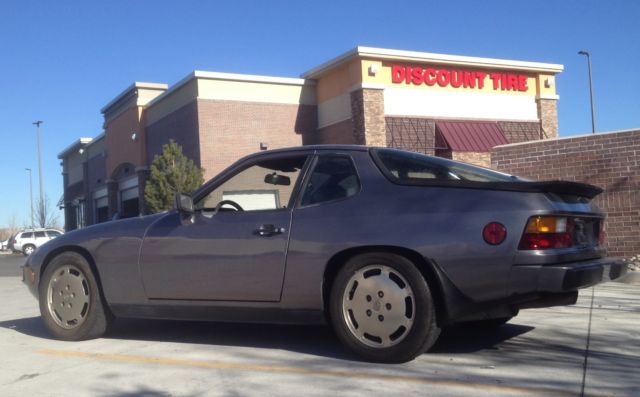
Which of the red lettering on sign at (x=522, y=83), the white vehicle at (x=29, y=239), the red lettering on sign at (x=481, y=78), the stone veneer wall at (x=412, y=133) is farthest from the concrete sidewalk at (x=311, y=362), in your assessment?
the white vehicle at (x=29, y=239)

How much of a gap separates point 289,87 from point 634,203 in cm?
1803

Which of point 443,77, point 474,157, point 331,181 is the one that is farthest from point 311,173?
point 443,77

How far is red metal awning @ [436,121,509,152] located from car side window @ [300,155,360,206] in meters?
20.8

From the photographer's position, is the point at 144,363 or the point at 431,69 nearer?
the point at 144,363

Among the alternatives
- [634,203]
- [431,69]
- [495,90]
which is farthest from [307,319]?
[495,90]

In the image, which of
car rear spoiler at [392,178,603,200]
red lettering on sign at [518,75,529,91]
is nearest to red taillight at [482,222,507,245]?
car rear spoiler at [392,178,603,200]

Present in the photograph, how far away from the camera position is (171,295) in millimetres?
5379

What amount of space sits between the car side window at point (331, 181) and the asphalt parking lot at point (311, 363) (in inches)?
46.6

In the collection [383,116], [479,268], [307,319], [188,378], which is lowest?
[188,378]

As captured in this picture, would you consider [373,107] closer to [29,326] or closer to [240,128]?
[240,128]

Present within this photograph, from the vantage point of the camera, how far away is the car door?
4.97 m

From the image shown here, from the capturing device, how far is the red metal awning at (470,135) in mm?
25797

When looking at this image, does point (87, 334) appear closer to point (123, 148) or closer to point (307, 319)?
point (307, 319)

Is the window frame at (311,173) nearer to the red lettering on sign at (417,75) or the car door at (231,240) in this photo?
A: the car door at (231,240)
